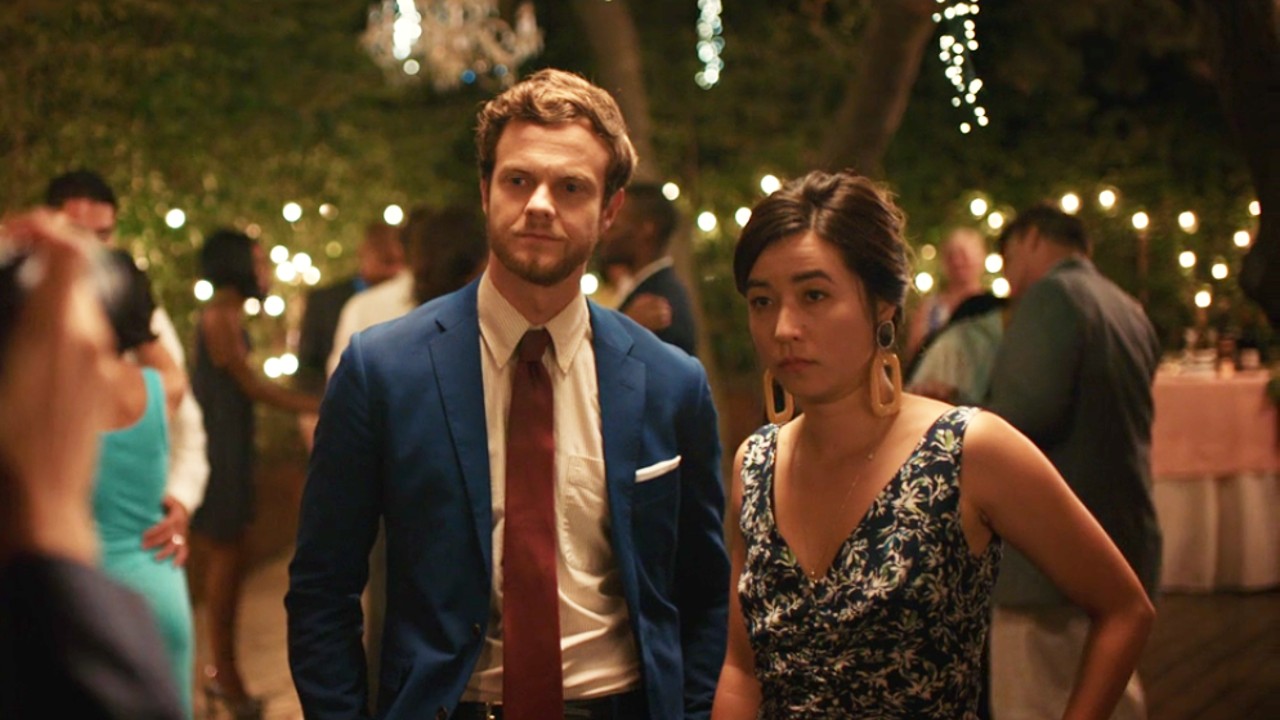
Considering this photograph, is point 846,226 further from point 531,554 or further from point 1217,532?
point 1217,532

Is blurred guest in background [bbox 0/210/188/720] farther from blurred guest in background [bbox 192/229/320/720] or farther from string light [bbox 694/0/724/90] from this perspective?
string light [bbox 694/0/724/90]

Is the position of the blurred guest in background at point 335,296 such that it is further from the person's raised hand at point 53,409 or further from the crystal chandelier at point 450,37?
the person's raised hand at point 53,409

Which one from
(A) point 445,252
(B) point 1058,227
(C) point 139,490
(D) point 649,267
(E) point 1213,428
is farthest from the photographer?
(E) point 1213,428

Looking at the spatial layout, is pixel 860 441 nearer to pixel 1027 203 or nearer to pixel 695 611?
pixel 695 611

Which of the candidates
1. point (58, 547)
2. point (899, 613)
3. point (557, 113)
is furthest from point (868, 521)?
point (58, 547)

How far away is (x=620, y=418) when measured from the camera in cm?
226

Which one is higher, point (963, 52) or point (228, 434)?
point (963, 52)

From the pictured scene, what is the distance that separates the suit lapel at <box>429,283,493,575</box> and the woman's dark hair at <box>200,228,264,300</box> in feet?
11.6

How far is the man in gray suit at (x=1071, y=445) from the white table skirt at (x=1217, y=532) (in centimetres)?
416

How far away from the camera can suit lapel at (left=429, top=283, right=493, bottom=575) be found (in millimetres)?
2129

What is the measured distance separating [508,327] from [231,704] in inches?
148

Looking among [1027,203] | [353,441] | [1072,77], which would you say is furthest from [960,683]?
[1027,203]

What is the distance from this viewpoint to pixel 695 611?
8.04ft

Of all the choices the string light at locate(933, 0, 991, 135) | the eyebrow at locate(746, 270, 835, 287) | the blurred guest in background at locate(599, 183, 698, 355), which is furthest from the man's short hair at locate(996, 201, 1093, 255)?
the eyebrow at locate(746, 270, 835, 287)
